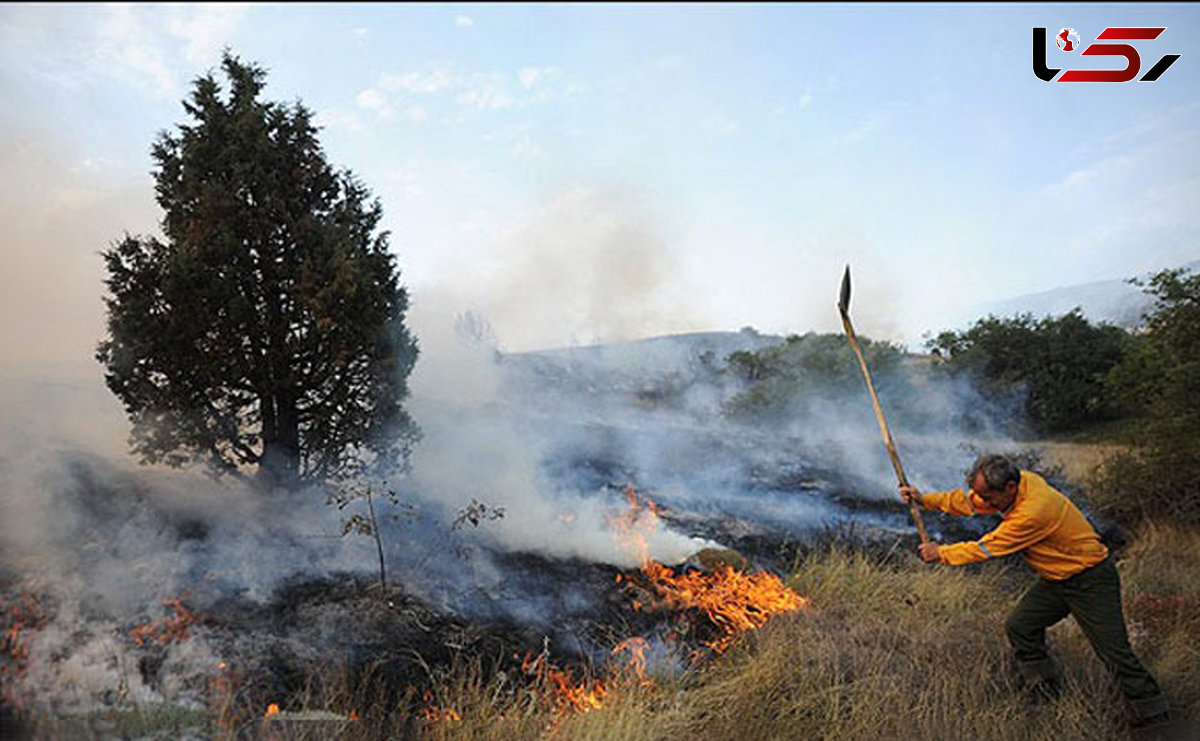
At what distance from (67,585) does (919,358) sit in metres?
20.1

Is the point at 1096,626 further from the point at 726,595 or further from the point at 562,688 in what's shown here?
the point at 562,688

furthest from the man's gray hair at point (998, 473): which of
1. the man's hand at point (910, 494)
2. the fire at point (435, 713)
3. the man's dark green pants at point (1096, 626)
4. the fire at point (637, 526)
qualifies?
the fire at point (435, 713)

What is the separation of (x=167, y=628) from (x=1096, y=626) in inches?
251

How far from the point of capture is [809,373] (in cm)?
1878

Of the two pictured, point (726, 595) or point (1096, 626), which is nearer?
point (1096, 626)

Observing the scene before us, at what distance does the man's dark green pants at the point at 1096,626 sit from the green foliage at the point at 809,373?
13.3 m

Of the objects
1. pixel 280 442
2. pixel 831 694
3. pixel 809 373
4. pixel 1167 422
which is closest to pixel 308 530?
pixel 280 442

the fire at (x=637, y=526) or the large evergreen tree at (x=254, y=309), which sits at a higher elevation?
the large evergreen tree at (x=254, y=309)

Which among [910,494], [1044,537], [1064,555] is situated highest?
[910,494]

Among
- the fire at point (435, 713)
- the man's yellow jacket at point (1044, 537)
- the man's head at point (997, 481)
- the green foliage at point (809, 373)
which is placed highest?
the green foliage at point (809, 373)

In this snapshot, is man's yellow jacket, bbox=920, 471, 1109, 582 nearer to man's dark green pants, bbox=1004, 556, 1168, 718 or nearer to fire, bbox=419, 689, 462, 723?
man's dark green pants, bbox=1004, 556, 1168, 718

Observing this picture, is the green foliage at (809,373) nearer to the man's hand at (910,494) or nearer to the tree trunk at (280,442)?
the man's hand at (910,494)

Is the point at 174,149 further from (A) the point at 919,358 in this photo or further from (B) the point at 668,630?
(A) the point at 919,358

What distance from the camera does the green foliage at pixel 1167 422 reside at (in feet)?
29.5
